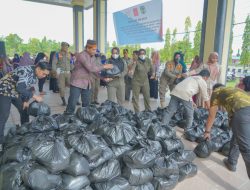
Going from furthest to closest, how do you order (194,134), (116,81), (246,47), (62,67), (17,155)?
(62,67)
(246,47)
(116,81)
(194,134)
(17,155)

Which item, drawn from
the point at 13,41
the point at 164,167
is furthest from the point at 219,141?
the point at 13,41

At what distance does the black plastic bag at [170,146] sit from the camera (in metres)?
2.74

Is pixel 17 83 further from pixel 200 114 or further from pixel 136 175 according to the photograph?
pixel 200 114

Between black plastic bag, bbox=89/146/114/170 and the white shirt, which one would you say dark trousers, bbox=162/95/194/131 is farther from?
black plastic bag, bbox=89/146/114/170

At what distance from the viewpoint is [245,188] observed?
8.76 ft

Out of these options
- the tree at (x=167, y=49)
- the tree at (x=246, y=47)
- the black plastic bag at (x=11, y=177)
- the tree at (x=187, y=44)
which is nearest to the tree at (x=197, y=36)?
the tree at (x=187, y=44)

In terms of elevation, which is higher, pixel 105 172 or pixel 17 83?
pixel 17 83

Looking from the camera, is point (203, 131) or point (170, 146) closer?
point (170, 146)

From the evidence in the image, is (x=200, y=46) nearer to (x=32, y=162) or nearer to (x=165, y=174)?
(x=165, y=174)

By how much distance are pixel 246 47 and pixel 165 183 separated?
13.8 ft

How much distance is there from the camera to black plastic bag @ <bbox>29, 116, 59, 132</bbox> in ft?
9.01

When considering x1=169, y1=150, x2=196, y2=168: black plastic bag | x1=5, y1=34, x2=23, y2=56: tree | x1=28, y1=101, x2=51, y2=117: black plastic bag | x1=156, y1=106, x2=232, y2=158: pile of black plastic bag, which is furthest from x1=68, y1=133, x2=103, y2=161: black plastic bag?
x1=5, y1=34, x2=23, y2=56: tree

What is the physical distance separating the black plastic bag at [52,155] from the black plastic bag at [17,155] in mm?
171

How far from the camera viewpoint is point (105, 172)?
223 centimetres
